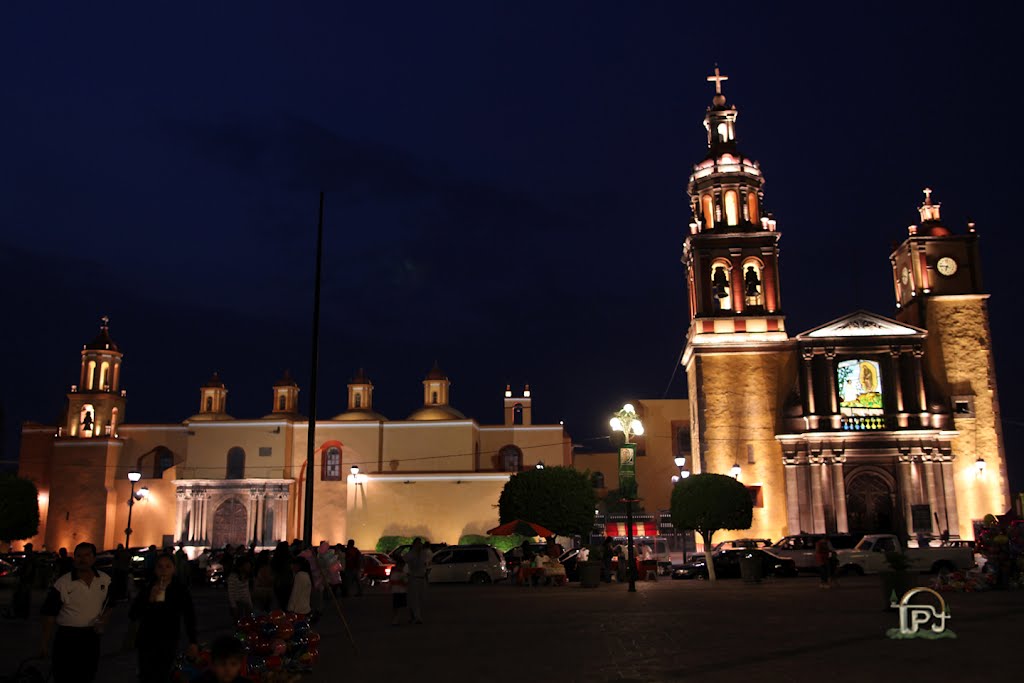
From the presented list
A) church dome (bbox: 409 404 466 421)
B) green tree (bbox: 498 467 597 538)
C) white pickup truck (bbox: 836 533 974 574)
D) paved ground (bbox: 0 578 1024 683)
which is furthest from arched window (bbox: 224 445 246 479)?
paved ground (bbox: 0 578 1024 683)

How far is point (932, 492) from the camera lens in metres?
39.0

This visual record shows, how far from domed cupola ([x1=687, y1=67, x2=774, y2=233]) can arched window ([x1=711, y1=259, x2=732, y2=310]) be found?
5.53ft

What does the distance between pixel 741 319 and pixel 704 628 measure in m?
29.8

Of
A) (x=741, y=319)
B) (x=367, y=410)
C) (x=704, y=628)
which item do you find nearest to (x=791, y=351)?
(x=741, y=319)

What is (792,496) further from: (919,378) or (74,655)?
(74,655)

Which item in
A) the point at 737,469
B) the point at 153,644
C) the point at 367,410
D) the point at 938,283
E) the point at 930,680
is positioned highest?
the point at 938,283

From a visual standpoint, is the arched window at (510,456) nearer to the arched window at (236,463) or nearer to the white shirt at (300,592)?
the arched window at (236,463)

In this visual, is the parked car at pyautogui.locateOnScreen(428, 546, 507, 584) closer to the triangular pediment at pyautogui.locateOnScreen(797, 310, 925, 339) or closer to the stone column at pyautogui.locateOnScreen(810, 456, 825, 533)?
the stone column at pyautogui.locateOnScreen(810, 456, 825, 533)

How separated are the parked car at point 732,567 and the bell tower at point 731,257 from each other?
13.4 metres

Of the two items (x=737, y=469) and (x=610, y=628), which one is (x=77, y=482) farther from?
(x=610, y=628)

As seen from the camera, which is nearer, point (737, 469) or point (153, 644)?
point (153, 644)

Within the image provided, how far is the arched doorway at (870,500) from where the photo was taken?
39.7 m

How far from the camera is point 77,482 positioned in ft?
170

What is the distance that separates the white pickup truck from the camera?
28.5 m
